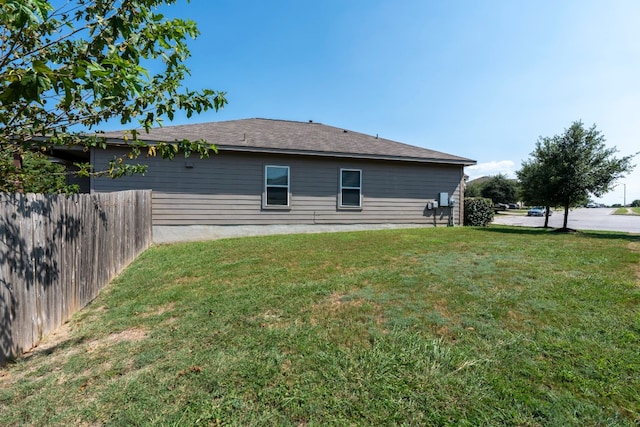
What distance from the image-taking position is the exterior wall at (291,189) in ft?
29.1

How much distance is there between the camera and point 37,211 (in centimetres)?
301

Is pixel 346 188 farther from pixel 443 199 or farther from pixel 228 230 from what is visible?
pixel 228 230

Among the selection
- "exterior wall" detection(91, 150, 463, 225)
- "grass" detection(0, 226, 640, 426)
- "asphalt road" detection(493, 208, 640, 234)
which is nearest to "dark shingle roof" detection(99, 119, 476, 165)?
"exterior wall" detection(91, 150, 463, 225)

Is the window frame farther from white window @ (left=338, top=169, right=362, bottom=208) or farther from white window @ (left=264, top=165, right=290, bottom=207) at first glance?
white window @ (left=264, top=165, right=290, bottom=207)

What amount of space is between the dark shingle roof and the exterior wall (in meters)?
0.35

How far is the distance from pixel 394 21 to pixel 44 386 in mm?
10260

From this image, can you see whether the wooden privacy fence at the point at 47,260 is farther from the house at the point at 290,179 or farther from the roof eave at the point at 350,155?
the roof eave at the point at 350,155

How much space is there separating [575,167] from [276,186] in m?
10.7

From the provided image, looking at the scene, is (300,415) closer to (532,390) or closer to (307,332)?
(307,332)

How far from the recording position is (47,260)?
3.16 m

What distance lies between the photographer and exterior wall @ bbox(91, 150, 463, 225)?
888 cm

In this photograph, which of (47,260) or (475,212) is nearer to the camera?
(47,260)

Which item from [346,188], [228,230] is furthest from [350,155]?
[228,230]

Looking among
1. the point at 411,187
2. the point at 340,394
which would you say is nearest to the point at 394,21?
the point at 411,187
